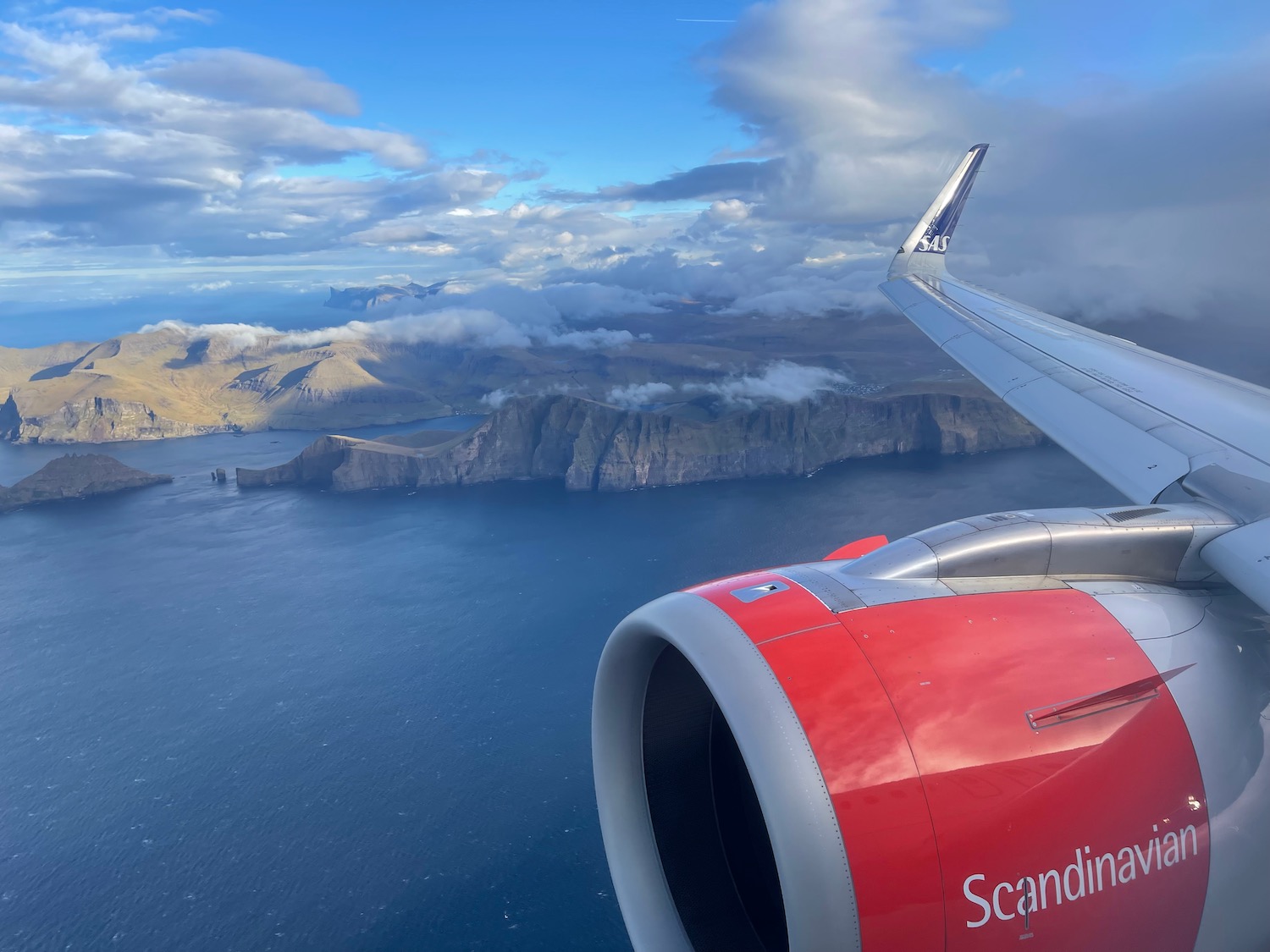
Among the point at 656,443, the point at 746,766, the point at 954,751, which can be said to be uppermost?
the point at 954,751

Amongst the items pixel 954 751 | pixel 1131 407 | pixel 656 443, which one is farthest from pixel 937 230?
pixel 656 443

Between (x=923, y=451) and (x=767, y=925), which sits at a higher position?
(x=767, y=925)

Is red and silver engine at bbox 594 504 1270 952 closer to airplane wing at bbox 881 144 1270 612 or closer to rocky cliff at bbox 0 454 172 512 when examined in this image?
airplane wing at bbox 881 144 1270 612

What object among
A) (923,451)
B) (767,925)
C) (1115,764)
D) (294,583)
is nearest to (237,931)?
(767,925)

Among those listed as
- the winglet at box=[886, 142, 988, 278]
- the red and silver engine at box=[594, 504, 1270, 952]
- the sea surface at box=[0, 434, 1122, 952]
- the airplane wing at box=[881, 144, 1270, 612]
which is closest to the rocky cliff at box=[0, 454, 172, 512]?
the sea surface at box=[0, 434, 1122, 952]

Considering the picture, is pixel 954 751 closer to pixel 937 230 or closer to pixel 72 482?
pixel 937 230

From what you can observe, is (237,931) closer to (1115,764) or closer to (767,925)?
(767,925)
